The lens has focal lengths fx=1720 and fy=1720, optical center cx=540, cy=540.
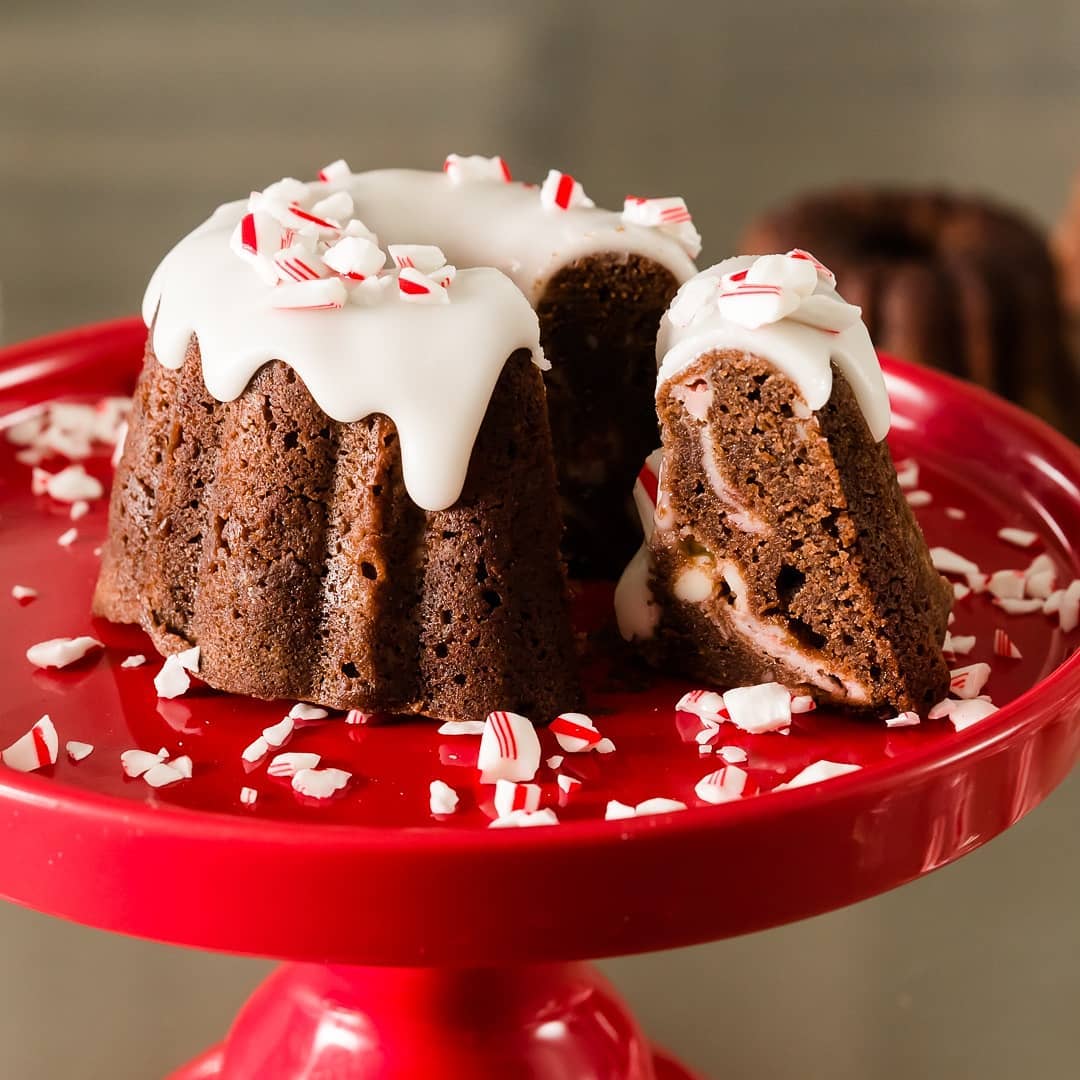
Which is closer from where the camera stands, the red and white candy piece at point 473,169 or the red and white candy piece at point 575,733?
the red and white candy piece at point 575,733

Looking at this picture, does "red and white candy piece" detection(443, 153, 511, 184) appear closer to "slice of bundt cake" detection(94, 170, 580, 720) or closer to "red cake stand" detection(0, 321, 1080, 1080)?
"slice of bundt cake" detection(94, 170, 580, 720)

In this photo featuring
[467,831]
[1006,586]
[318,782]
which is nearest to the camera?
[467,831]

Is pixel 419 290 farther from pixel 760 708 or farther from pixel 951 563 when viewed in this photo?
pixel 951 563

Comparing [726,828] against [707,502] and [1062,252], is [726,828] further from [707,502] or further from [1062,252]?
[1062,252]

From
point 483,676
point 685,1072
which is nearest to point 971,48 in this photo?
point 685,1072

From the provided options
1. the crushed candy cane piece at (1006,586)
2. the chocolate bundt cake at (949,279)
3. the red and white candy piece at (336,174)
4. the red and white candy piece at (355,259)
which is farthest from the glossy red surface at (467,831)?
the chocolate bundt cake at (949,279)

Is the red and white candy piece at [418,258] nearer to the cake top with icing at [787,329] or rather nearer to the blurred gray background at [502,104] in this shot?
the cake top with icing at [787,329]

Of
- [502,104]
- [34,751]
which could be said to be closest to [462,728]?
[34,751]
